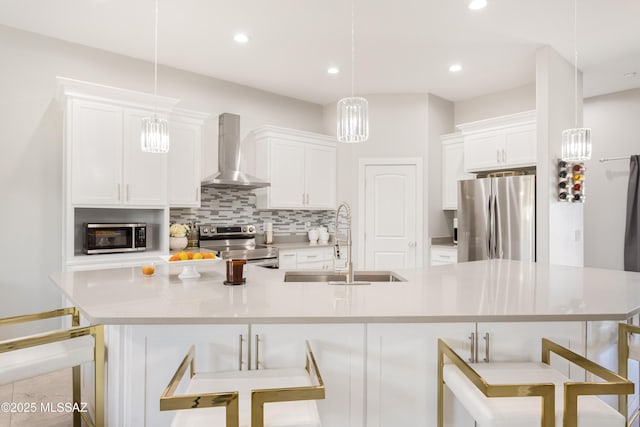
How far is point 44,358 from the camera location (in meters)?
1.53

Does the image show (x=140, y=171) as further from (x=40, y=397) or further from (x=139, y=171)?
(x=40, y=397)

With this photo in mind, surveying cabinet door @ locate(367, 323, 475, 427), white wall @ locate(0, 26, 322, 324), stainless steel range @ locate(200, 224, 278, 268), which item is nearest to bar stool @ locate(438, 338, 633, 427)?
cabinet door @ locate(367, 323, 475, 427)

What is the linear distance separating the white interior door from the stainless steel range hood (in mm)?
1537

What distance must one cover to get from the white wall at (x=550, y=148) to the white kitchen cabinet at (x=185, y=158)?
3.45 meters

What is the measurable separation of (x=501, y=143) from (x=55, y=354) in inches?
178

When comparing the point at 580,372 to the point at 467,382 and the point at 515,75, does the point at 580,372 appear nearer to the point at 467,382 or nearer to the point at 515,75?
the point at 467,382

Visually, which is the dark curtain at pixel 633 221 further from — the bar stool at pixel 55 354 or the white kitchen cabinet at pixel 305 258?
the bar stool at pixel 55 354

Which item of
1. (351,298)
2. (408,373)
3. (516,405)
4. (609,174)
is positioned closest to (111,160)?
(351,298)

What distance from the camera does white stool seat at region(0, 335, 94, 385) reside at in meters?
1.46

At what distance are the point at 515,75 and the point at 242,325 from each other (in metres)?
4.34

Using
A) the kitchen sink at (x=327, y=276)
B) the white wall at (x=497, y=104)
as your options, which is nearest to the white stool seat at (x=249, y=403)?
the kitchen sink at (x=327, y=276)

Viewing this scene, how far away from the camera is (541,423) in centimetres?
123

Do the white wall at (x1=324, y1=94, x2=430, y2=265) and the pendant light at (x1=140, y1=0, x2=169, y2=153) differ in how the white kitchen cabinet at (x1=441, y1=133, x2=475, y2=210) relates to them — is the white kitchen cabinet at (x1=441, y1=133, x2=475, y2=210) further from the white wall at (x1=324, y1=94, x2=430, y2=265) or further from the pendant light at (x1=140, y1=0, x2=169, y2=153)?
the pendant light at (x1=140, y1=0, x2=169, y2=153)

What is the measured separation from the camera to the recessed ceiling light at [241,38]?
11.1ft
